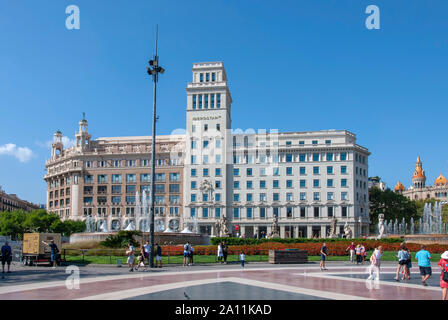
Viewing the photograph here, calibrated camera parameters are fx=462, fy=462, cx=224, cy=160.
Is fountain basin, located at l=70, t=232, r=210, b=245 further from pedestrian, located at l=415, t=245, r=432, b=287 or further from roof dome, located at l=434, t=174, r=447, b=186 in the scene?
roof dome, located at l=434, t=174, r=447, b=186

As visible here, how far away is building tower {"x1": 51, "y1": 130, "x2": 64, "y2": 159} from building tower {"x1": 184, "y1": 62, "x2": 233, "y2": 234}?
1687 inches

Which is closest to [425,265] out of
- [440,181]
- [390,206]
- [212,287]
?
[212,287]

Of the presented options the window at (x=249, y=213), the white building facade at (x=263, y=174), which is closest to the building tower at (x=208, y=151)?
the white building facade at (x=263, y=174)

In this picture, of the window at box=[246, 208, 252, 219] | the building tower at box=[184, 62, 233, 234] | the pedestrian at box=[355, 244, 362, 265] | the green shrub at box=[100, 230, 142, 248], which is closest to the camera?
the pedestrian at box=[355, 244, 362, 265]

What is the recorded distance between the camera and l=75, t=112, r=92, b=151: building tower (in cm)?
11088

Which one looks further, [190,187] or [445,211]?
[445,211]

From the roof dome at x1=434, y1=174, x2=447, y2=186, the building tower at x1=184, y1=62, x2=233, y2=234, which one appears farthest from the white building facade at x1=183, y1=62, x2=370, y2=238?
the roof dome at x1=434, y1=174, x2=447, y2=186

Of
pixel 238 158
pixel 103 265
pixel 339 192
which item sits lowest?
pixel 103 265
